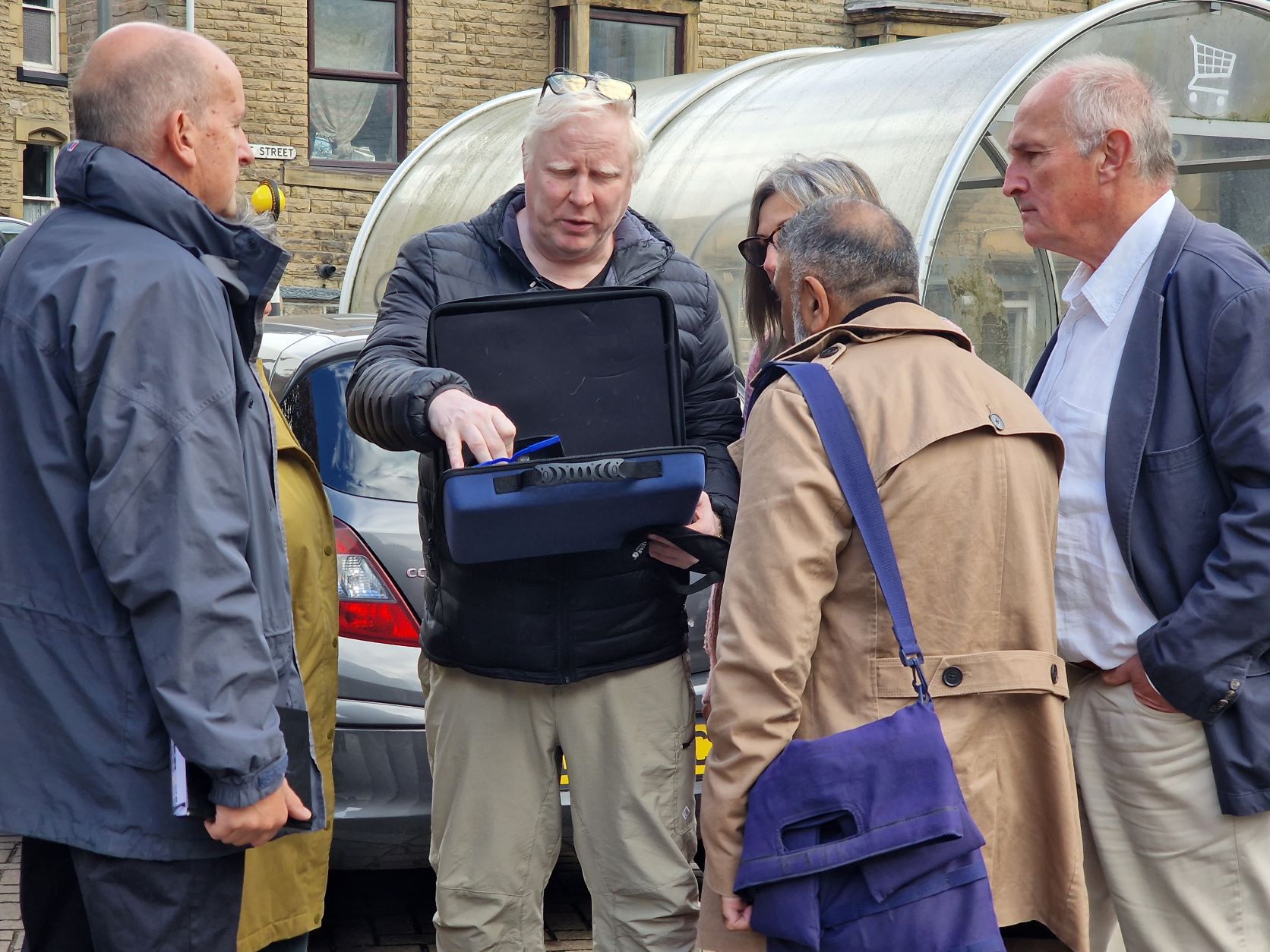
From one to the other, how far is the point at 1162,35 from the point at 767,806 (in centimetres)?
684

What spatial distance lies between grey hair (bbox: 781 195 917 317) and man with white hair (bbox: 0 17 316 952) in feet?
3.12

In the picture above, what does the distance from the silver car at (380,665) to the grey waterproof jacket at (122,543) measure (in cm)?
150

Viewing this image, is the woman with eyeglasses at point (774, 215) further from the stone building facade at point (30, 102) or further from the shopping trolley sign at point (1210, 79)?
the stone building facade at point (30, 102)

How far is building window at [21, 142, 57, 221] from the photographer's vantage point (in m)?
24.8

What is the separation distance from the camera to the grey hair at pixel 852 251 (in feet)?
7.77

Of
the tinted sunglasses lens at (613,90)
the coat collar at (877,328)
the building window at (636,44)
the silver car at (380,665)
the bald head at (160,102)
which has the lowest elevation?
the silver car at (380,665)

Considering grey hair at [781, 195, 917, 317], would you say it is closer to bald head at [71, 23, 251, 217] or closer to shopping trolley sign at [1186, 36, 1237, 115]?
bald head at [71, 23, 251, 217]

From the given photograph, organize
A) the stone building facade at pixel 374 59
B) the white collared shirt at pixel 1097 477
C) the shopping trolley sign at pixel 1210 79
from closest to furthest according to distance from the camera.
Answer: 1. the white collared shirt at pixel 1097 477
2. the shopping trolley sign at pixel 1210 79
3. the stone building facade at pixel 374 59

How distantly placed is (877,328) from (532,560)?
2.72ft

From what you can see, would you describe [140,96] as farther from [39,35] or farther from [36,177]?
[39,35]

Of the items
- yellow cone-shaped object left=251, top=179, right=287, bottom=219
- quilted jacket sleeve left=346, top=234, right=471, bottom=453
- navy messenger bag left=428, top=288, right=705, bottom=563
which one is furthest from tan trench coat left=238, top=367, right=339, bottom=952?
yellow cone-shaped object left=251, top=179, right=287, bottom=219

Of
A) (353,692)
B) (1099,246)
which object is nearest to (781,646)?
(1099,246)

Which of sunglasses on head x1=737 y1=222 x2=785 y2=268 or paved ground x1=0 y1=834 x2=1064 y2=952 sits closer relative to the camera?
sunglasses on head x1=737 y1=222 x2=785 y2=268

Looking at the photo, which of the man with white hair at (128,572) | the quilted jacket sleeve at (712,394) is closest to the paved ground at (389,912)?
the quilted jacket sleeve at (712,394)
